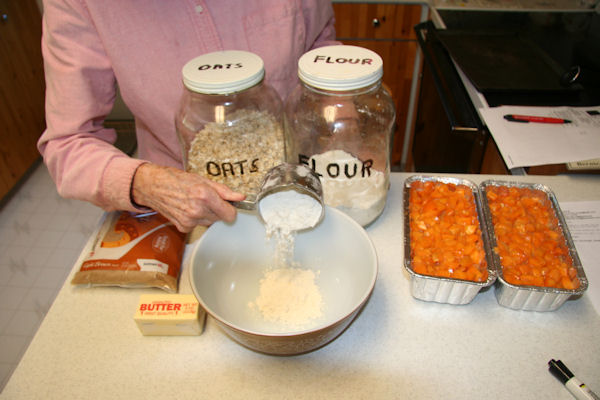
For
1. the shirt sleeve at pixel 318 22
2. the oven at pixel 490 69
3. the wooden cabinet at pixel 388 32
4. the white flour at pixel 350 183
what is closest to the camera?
the white flour at pixel 350 183

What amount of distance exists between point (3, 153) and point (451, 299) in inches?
97.9

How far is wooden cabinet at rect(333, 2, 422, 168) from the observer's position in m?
2.21

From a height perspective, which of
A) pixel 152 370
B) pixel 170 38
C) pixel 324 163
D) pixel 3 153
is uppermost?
pixel 170 38

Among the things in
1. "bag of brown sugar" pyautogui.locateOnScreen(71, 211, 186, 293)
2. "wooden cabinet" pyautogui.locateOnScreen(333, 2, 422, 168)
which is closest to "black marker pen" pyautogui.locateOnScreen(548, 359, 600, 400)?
"bag of brown sugar" pyautogui.locateOnScreen(71, 211, 186, 293)

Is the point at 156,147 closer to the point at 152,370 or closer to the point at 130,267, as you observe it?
the point at 130,267

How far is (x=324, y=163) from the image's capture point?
799 mm

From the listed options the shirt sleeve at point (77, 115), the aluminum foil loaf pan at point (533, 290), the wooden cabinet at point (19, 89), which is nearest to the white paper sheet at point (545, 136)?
the aluminum foil loaf pan at point (533, 290)

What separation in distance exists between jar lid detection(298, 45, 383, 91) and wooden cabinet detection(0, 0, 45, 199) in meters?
2.24

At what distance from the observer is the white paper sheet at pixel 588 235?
2.58 feet

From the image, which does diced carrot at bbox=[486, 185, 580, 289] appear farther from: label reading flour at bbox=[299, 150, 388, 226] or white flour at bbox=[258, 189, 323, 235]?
white flour at bbox=[258, 189, 323, 235]

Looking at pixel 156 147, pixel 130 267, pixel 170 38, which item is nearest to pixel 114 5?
pixel 170 38

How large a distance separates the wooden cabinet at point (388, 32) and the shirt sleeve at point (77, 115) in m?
1.69

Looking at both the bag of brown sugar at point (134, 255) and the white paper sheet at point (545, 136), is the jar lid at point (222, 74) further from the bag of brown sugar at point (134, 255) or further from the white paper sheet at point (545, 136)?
the white paper sheet at point (545, 136)

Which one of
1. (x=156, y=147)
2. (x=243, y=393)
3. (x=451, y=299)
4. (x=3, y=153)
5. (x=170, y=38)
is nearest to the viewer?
(x=243, y=393)
